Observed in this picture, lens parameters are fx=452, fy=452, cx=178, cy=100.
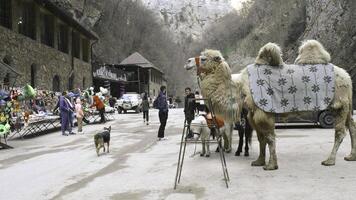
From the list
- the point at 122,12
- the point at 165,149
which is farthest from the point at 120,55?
the point at 165,149

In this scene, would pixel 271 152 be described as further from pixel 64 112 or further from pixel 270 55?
pixel 64 112

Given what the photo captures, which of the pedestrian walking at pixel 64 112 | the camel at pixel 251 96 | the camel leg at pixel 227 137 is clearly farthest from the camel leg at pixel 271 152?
the pedestrian walking at pixel 64 112

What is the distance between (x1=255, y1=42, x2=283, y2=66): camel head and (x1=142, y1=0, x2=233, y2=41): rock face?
142m

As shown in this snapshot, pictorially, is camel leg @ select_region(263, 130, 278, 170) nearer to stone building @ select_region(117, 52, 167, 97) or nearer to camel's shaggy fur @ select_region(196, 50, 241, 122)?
camel's shaggy fur @ select_region(196, 50, 241, 122)

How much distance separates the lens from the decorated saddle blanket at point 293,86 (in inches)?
359

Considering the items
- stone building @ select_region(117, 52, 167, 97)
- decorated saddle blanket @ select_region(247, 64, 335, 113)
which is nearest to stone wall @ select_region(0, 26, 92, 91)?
decorated saddle blanket @ select_region(247, 64, 335, 113)

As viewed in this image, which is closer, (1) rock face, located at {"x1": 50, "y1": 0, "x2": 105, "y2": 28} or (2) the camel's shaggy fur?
(2) the camel's shaggy fur

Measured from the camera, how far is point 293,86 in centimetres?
923

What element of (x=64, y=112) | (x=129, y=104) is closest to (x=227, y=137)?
(x=64, y=112)

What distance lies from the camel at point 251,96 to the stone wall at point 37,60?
1643 centimetres

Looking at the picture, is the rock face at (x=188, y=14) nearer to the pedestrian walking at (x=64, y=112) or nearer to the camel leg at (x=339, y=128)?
the pedestrian walking at (x=64, y=112)

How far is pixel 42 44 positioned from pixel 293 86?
80.7 feet

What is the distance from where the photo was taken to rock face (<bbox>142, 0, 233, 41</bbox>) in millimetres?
160500

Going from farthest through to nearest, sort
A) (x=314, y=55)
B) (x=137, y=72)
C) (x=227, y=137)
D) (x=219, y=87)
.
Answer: (x=137, y=72)
(x=227, y=137)
(x=219, y=87)
(x=314, y=55)
